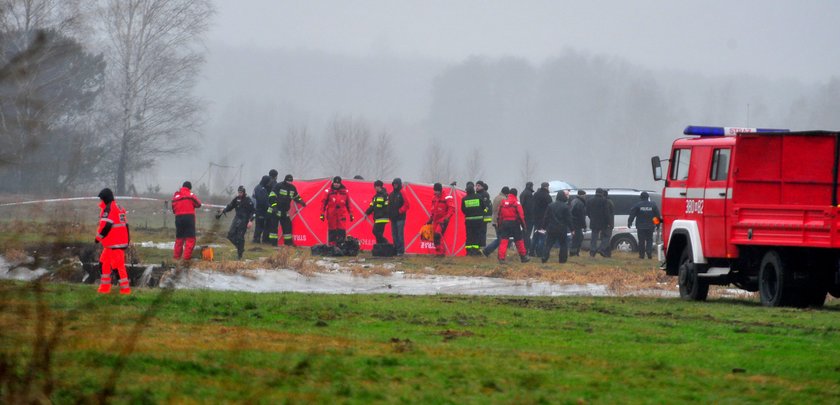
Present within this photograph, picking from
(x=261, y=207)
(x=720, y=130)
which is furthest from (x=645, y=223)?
(x=720, y=130)

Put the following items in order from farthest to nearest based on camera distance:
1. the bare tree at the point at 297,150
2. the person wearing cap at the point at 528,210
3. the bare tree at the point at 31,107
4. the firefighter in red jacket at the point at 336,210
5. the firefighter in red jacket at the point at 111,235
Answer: the bare tree at the point at 297,150, the person wearing cap at the point at 528,210, the firefighter in red jacket at the point at 336,210, the firefighter in red jacket at the point at 111,235, the bare tree at the point at 31,107

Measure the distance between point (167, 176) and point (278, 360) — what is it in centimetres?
11673

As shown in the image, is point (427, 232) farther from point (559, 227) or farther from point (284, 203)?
point (284, 203)

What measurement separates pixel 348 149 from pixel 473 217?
72020 mm

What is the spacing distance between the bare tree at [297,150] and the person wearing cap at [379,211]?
72806mm

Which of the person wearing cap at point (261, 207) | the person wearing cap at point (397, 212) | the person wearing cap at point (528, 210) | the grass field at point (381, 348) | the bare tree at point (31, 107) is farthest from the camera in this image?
the person wearing cap at point (528, 210)

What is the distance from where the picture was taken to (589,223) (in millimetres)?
35625

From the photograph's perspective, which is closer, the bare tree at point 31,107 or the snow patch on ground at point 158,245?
the bare tree at point 31,107

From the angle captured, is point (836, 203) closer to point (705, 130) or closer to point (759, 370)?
point (705, 130)

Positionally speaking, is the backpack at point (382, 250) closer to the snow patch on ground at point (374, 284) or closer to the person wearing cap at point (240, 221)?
the person wearing cap at point (240, 221)

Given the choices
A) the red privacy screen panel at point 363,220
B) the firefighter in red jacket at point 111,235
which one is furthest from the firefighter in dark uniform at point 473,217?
the firefighter in red jacket at point 111,235

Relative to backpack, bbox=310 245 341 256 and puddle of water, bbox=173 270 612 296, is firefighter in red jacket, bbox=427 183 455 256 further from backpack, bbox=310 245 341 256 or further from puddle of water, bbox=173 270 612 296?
puddle of water, bbox=173 270 612 296

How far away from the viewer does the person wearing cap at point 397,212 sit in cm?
3102

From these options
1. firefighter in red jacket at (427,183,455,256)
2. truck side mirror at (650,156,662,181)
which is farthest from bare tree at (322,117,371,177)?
truck side mirror at (650,156,662,181)
